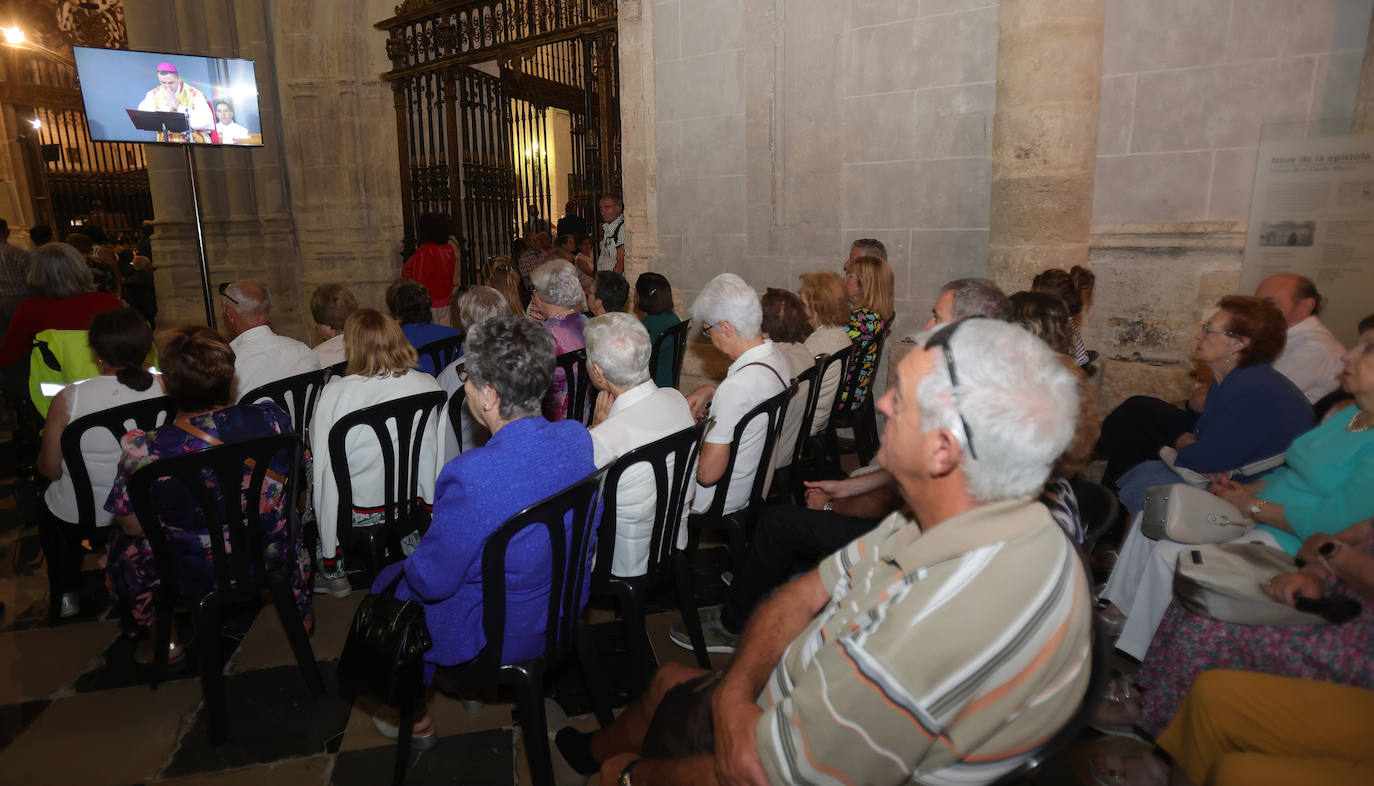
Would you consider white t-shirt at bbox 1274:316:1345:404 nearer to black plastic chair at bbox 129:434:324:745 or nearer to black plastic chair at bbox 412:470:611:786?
black plastic chair at bbox 412:470:611:786

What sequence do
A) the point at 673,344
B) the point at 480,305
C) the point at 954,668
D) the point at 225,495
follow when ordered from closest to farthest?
1. the point at 954,668
2. the point at 225,495
3. the point at 480,305
4. the point at 673,344

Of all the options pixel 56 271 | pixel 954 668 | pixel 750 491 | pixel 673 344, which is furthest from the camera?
pixel 673 344

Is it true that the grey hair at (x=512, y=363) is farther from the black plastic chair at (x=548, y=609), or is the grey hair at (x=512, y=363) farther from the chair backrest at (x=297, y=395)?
the chair backrest at (x=297, y=395)

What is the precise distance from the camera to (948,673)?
1020 millimetres

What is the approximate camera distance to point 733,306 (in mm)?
2729

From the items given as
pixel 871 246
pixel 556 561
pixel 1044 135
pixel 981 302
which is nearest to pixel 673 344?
pixel 871 246

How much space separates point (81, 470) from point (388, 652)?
1517mm

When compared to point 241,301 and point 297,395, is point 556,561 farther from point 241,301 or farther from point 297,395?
point 241,301

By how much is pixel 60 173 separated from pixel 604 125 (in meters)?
12.3

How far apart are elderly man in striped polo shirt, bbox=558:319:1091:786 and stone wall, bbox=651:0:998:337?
3922 mm

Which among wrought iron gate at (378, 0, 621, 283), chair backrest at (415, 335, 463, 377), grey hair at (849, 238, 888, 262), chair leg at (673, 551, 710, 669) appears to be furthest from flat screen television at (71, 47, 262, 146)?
chair leg at (673, 551, 710, 669)

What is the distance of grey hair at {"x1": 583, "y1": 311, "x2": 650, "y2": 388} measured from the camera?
2223mm

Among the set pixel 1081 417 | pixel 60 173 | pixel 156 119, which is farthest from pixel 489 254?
pixel 60 173

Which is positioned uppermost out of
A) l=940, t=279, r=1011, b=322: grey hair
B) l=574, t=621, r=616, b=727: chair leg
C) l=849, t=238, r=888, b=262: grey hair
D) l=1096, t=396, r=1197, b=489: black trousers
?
l=849, t=238, r=888, b=262: grey hair
